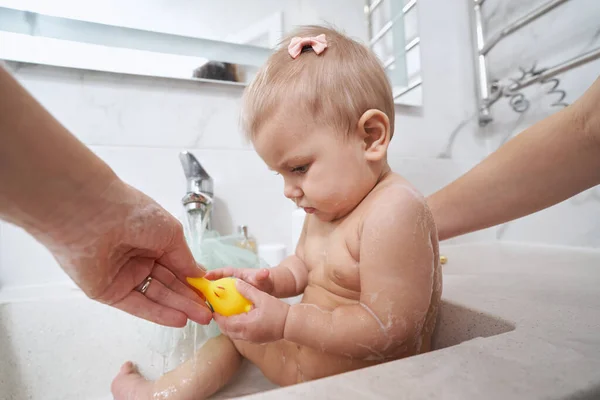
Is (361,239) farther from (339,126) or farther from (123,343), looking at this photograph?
(123,343)

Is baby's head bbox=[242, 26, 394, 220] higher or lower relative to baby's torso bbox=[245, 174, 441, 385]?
higher

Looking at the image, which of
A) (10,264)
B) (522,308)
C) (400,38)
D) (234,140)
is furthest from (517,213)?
(10,264)

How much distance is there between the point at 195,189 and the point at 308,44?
0.42 m

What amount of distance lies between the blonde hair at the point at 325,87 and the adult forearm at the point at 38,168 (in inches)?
10.1

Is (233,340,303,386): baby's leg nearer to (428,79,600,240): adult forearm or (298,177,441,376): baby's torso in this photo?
(298,177,441,376): baby's torso

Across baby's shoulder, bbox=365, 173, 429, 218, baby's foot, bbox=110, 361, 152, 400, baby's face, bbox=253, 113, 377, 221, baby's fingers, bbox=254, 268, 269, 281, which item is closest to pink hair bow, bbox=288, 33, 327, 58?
→ baby's face, bbox=253, 113, 377, 221

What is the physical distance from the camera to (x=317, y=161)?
19.9 inches

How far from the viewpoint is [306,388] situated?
0.25 meters

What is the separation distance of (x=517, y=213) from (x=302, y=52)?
50 centimetres

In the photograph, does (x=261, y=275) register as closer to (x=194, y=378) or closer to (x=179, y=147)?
(x=194, y=378)

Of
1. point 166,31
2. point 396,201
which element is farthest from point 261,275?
point 166,31

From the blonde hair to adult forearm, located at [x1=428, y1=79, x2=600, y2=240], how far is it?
261 millimetres

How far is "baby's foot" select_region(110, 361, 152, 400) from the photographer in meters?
0.53

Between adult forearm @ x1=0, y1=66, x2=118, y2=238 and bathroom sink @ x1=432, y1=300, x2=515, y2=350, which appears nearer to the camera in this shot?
adult forearm @ x1=0, y1=66, x2=118, y2=238
